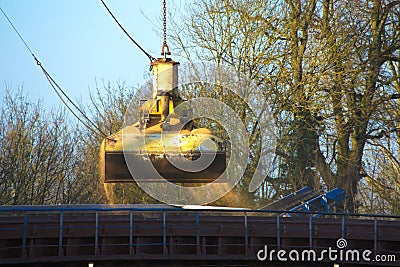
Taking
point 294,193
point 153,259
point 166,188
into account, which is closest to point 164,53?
point 153,259

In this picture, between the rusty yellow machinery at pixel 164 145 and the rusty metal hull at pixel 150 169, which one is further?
the rusty metal hull at pixel 150 169

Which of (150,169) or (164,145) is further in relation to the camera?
(150,169)

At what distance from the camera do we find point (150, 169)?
18094mm

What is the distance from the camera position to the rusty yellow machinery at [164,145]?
51.1ft

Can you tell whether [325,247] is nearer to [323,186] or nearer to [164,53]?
[164,53]

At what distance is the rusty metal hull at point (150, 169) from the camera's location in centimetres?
1759

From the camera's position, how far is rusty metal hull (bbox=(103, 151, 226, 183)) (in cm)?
1759

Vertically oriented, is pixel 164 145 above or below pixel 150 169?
above

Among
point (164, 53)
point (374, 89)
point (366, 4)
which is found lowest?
point (164, 53)

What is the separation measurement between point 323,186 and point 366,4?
677cm

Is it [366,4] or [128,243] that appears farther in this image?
[366,4]

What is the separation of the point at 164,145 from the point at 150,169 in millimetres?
1650

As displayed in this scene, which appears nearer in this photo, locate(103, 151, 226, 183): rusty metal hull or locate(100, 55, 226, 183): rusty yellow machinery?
locate(100, 55, 226, 183): rusty yellow machinery

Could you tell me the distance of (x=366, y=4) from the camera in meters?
34.6
